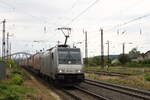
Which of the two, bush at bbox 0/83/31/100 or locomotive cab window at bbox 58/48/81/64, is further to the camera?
locomotive cab window at bbox 58/48/81/64

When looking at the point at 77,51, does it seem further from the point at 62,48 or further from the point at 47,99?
the point at 47,99

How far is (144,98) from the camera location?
1534 cm

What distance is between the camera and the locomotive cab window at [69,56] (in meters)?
21.9

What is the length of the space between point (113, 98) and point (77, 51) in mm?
7135

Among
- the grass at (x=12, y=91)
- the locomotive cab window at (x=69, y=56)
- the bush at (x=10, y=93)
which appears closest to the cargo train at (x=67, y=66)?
the locomotive cab window at (x=69, y=56)

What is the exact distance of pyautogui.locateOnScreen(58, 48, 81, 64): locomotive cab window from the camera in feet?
71.7

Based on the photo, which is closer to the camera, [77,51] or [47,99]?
[47,99]

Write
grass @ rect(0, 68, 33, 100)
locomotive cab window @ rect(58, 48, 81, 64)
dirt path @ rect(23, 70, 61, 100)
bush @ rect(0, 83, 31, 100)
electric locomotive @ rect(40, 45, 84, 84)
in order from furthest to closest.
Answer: locomotive cab window @ rect(58, 48, 81, 64)
electric locomotive @ rect(40, 45, 84, 84)
dirt path @ rect(23, 70, 61, 100)
grass @ rect(0, 68, 33, 100)
bush @ rect(0, 83, 31, 100)

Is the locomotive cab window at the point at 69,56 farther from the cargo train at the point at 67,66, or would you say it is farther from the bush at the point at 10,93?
the bush at the point at 10,93

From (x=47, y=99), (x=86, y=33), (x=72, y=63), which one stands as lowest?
(x=47, y=99)

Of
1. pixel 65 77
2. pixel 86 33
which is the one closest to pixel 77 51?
pixel 65 77

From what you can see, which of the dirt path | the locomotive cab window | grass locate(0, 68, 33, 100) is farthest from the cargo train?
grass locate(0, 68, 33, 100)

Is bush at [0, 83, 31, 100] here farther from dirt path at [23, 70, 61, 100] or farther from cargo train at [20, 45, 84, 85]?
cargo train at [20, 45, 84, 85]

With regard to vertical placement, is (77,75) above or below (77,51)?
below
